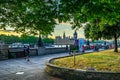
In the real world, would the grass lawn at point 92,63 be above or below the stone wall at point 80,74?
above

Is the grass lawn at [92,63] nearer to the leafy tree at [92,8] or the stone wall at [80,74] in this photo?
the stone wall at [80,74]

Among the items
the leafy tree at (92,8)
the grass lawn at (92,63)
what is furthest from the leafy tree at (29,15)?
the grass lawn at (92,63)

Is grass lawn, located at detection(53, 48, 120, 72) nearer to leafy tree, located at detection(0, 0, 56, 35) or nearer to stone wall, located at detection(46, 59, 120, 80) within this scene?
stone wall, located at detection(46, 59, 120, 80)

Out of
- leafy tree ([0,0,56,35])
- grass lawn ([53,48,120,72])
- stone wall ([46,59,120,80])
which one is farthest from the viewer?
grass lawn ([53,48,120,72])

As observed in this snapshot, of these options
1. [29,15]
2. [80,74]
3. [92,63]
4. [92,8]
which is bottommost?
[80,74]

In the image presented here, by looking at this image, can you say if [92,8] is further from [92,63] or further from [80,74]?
[92,63]

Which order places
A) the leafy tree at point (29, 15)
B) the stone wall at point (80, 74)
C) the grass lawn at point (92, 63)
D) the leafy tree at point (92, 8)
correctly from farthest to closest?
1. the grass lawn at point (92, 63)
2. the stone wall at point (80, 74)
3. the leafy tree at point (29, 15)
4. the leafy tree at point (92, 8)

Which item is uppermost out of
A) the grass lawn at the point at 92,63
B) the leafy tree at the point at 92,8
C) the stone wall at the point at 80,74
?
the leafy tree at the point at 92,8

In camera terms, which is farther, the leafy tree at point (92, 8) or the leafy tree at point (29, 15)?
the leafy tree at point (29, 15)

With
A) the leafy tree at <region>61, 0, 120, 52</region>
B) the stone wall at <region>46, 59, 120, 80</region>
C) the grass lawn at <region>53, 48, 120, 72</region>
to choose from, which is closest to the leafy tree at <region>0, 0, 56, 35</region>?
the leafy tree at <region>61, 0, 120, 52</region>

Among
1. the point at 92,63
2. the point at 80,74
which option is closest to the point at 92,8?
the point at 80,74

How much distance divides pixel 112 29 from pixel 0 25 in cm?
1820

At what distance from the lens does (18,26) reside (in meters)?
17.4

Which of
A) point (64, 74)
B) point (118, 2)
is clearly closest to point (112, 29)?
point (64, 74)
